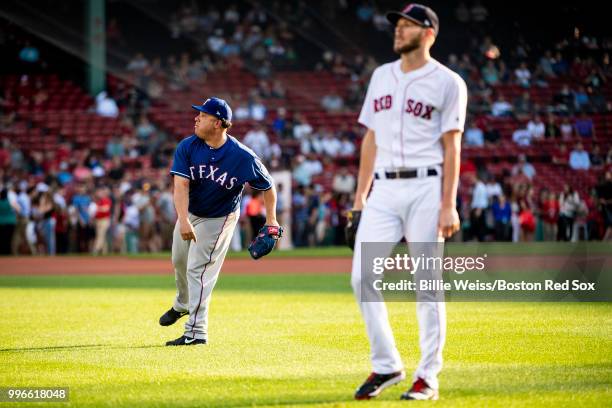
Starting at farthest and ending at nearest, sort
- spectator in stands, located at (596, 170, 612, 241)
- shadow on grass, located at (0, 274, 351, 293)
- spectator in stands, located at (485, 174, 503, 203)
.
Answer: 1. spectator in stands, located at (485, 174, 503, 203)
2. spectator in stands, located at (596, 170, 612, 241)
3. shadow on grass, located at (0, 274, 351, 293)

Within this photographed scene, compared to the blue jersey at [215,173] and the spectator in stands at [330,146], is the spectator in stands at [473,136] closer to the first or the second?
the spectator in stands at [330,146]

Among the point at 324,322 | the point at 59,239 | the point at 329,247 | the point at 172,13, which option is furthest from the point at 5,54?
the point at 324,322

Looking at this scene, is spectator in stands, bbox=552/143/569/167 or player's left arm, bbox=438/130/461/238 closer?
player's left arm, bbox=438/130/461/238

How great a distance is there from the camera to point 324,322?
468 inches

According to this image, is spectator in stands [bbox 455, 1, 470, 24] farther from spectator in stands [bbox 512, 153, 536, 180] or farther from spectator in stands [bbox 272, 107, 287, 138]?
spectator in stands [bbox 272, 107, 287, 138]

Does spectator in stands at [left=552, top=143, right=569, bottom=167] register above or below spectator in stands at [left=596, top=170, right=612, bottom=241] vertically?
above

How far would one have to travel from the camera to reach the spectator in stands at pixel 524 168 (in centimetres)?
3347

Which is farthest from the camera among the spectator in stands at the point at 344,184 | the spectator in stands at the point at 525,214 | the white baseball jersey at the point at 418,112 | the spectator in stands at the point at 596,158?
the spectator in stands at the point at 596,158

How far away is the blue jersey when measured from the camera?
10.1 metres

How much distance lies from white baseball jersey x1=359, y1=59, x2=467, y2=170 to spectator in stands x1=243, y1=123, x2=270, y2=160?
26673 mm

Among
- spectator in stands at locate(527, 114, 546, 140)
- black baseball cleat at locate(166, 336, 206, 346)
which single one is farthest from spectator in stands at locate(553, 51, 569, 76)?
black baseball cleat at locate(166, 336, 206, 346)

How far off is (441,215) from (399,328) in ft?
15.7

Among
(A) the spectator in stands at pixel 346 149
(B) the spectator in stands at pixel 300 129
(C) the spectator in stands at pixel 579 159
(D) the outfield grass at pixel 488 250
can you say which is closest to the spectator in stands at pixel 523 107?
(C) the spectator in stands at pixel 579 159

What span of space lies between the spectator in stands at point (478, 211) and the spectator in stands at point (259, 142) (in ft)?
23.1
